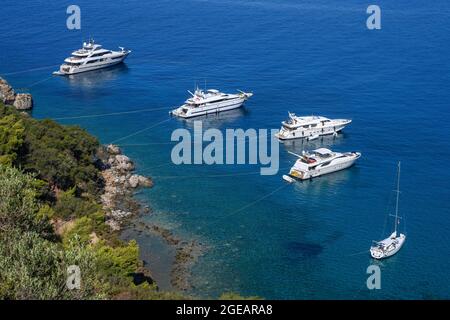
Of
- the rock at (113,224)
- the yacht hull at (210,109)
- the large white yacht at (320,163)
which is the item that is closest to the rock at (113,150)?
the yacht hull at (210,109)

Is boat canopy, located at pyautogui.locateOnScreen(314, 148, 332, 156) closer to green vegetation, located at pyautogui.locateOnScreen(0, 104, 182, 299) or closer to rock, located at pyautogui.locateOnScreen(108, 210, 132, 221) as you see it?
rock, located at pyautogui.locateOnScreen(108, 210, 132, 221)

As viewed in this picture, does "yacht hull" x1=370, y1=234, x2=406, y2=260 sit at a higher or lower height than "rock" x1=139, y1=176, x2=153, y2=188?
lower

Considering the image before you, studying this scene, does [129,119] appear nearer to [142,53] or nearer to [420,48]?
[142,53]

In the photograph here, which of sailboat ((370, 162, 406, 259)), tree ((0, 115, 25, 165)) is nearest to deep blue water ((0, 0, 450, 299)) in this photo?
sailboat ((370, 162, 406, 259))

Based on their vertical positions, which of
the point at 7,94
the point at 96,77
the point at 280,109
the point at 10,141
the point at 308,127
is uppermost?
the point at 10,141

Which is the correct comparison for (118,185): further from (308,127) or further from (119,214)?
(308,127)

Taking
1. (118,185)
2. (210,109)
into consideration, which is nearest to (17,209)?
(118,185)
